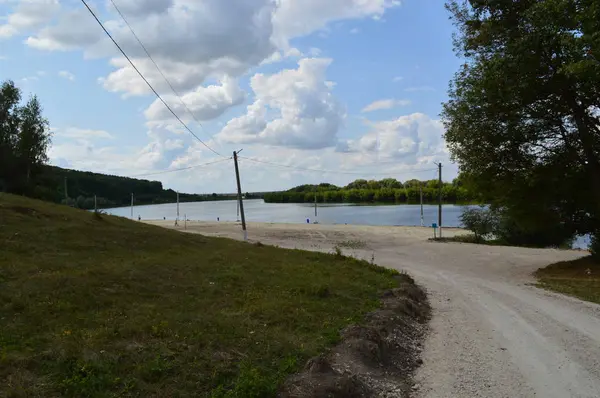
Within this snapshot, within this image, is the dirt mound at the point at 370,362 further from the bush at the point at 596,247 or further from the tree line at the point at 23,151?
the tree line at the point at 23,151

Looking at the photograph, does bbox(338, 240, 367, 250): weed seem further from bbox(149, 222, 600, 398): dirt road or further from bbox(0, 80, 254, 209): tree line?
bbox(0, 80, 254, 209): tree line

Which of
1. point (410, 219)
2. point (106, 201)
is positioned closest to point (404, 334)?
point (410, 219)

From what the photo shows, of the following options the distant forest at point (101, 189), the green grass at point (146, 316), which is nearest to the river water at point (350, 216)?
the distant forest at point (101, 189)

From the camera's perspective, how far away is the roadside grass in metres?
14.2

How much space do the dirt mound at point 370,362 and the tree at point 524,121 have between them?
11.0 m

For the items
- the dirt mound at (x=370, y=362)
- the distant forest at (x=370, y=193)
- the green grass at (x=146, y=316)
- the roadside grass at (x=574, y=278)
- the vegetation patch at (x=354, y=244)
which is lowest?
the vegetation patch at (x=354, y=244)

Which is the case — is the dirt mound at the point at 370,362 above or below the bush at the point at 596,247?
below

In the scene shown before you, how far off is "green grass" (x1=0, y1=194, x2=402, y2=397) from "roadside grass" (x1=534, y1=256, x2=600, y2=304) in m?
5.70

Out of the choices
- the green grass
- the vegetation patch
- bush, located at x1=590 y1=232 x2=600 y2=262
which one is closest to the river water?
the vegetation patch

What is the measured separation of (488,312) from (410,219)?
6879 centimetres

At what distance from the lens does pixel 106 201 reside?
7925cm

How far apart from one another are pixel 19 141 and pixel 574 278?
5306 centimetres

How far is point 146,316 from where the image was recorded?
7.37 meters

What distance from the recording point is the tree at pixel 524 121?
16.8m
